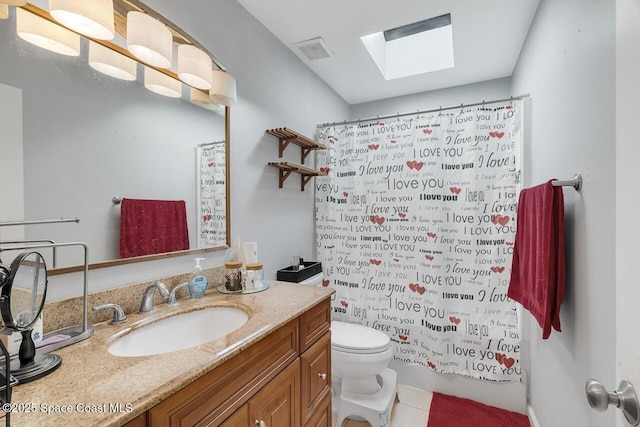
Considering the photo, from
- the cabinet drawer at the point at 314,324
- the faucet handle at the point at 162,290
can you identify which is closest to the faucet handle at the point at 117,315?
the faucet handle at the point at 162,290

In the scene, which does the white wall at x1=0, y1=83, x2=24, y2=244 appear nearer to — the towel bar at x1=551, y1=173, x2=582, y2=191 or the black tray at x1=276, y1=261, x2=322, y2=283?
the black tray at x1=276, y1=261, x2=322, y2=283

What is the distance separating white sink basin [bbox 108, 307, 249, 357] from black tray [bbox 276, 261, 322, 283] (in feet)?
2.35

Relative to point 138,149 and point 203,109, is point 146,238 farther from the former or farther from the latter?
point 203,109

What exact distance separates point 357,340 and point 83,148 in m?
1.73

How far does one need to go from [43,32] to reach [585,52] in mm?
1817

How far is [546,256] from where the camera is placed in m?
1.19

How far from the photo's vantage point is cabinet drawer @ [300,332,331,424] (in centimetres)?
121

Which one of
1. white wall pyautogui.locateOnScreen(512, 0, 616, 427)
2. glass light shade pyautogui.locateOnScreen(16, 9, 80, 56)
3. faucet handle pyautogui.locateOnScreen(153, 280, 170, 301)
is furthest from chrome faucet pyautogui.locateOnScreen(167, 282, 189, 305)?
white wall pyautogui.locateOnScreen(512, 0, 616, 427)

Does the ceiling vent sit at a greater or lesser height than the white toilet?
greater

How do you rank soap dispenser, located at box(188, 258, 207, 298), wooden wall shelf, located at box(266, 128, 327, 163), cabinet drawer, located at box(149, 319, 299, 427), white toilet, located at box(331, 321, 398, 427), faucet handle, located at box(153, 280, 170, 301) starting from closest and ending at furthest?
1. cabinet drawer, located at box(149, 319, 299, 427)
2. faucet handle, located at box(153, 280, 170, 301)
3. soap dispenser, located at box(188, 258, 207, 298)
4. white toilet, located at box(331, 321, 398, 427)
5. wooden wall shelf, located at box(266, 128, 327, 163)

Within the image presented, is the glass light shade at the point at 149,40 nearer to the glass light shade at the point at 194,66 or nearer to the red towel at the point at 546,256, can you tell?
the glass light shade at the point at 194,66

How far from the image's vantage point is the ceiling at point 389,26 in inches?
66.1

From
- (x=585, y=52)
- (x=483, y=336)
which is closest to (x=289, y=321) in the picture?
(x=585, y=52)

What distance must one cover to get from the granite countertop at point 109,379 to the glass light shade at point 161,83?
0.94m
